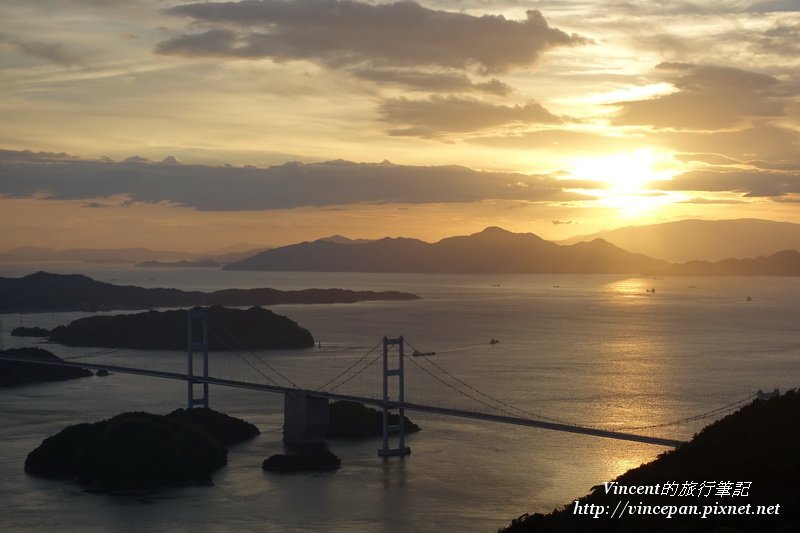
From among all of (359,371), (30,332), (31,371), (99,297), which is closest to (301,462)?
(359,371)

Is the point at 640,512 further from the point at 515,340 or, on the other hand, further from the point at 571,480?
the point at 515,340

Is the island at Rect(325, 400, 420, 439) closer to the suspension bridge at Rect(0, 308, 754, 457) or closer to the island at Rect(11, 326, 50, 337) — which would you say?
the suspension bridge at Rect(0, 308, 754, 457)

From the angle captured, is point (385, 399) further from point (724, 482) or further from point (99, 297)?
point (99, 297)

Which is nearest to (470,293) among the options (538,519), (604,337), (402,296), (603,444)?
(402,296)

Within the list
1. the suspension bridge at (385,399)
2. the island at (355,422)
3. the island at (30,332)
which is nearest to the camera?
the suspension bridge at (385,399)

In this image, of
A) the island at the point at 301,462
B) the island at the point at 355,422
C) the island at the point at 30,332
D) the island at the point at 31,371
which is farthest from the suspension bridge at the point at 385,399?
the island at the point at 30,332

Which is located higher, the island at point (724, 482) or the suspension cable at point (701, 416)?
the island at point (724, 482)

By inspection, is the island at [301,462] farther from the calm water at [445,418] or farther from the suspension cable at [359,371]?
the suspension cable at [359,371]
